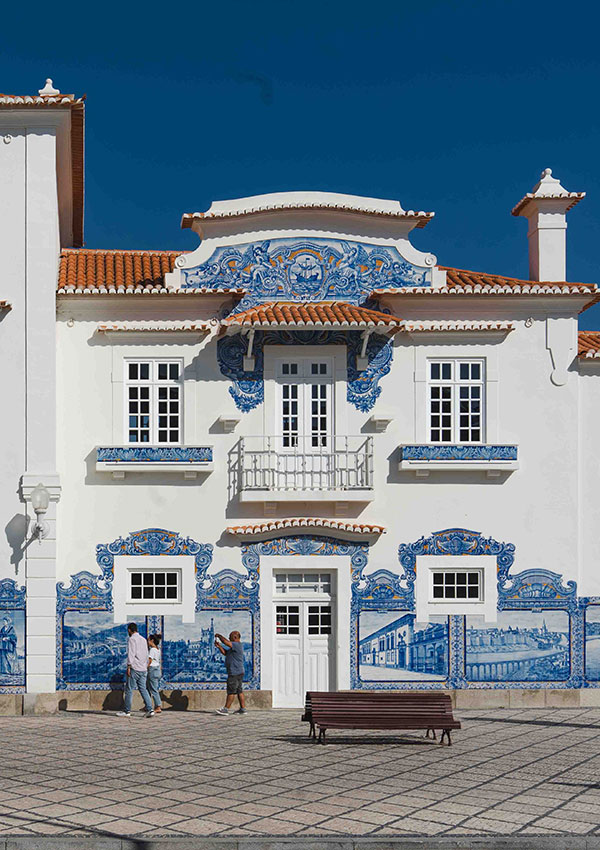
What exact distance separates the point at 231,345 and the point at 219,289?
96cm

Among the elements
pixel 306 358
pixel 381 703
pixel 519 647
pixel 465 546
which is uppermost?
pixel 306 358

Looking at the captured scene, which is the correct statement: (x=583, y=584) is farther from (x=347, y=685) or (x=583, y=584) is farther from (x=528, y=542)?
(x=347, y=685)

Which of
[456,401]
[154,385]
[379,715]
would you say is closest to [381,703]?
[379,715]

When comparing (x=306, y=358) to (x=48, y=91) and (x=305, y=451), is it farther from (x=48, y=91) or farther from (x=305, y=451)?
(x=48, y=91)

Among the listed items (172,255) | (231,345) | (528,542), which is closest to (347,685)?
(528,542)

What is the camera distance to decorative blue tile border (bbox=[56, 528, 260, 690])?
707 inches

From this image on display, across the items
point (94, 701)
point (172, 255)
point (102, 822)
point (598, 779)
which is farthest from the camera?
point (172, 255)

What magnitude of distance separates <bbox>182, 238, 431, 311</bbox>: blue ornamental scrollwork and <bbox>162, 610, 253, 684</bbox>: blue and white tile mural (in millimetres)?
5285

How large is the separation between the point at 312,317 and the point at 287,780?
27.3ft

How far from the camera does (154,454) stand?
18.2 m

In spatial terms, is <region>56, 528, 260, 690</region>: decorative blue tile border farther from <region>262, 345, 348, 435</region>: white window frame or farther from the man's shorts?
<region>262, 345, 348, 435</region>: white window frame

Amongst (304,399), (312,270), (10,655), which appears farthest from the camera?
(312,270)

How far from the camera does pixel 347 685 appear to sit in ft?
59.6

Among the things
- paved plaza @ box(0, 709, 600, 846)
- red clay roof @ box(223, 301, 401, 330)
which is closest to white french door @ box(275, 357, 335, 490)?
red clay roof @ box(223, 301, 401, 330)
